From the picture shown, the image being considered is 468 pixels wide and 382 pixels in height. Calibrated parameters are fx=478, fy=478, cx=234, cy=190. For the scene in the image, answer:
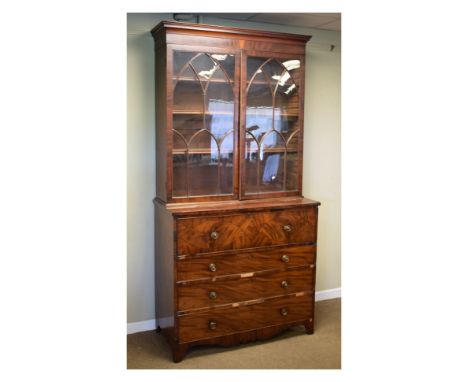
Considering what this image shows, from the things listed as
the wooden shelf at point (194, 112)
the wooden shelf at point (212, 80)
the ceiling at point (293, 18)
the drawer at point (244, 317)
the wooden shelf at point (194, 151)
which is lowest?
the drawer at point (244, 317)

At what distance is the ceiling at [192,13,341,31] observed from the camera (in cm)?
317

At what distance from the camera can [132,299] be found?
3.23 m

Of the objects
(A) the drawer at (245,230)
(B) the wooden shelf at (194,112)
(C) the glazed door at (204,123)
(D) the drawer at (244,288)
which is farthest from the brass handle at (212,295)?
(B) the wooden shelf at (194,112)

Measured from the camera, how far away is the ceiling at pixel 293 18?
3.17m

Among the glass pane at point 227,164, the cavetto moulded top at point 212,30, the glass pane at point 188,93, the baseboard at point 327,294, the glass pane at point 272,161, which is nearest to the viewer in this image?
the cavetto moulded top at point 212,30

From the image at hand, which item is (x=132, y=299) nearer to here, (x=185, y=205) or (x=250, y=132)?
(x=185, y=205)

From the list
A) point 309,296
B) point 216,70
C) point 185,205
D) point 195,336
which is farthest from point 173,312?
point 216,70

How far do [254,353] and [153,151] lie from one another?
1.44m

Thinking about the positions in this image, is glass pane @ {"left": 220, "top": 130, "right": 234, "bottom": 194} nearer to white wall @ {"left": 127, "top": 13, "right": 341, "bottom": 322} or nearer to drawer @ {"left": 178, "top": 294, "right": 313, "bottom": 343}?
white wall @ {"left": 127, "top": 13, "right": 341, "bottom": 322}

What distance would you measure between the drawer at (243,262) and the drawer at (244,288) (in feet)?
0.16

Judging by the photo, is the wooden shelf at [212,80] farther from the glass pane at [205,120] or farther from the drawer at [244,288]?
the drawer at [244,288]

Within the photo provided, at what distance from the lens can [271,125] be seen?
10.4 ft

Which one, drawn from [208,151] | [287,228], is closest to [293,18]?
[208,151]

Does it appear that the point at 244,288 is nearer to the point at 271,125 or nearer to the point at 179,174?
the point at 179,174
